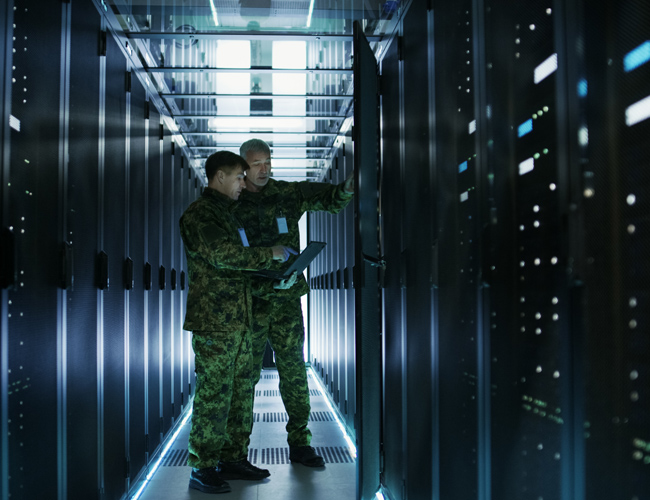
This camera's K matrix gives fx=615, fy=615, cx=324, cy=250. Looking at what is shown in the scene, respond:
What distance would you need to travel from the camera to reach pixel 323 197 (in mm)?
3801

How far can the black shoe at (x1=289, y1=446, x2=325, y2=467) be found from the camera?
151 inches

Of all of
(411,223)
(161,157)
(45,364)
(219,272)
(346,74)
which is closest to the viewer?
(45,364)

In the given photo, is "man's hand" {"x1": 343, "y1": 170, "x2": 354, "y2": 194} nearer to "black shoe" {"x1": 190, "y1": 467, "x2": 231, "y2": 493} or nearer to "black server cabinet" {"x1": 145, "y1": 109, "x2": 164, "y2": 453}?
"black server cabinet" {"x1": 145, "y1": 109, "x2": 164, "y2": 453}

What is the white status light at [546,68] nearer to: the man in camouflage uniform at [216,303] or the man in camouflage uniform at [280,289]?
the man in camouflage uniform at [216,303]

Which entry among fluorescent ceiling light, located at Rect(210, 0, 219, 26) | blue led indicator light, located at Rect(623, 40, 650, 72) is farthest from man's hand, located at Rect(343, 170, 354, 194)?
blue led indicator light, located at Rect(623, 40, 650, 72)

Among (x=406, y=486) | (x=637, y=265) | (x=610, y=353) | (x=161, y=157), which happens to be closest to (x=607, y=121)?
(x=637, y=265)

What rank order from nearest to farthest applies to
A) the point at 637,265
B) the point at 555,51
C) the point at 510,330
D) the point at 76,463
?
the point at 637,265, the point at 555,51, the point at 510,330, the point at 76,463

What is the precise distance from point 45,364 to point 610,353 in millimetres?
1739

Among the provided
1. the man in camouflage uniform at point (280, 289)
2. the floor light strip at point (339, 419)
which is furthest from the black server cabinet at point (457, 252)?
the floor light strip at point (339, 419)

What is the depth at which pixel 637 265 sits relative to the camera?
969 millimetres

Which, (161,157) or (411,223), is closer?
(411,223)

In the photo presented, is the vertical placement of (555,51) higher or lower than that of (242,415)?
higher

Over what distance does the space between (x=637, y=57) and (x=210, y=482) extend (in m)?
3.02

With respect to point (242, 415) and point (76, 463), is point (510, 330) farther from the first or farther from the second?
point (242, 415)
